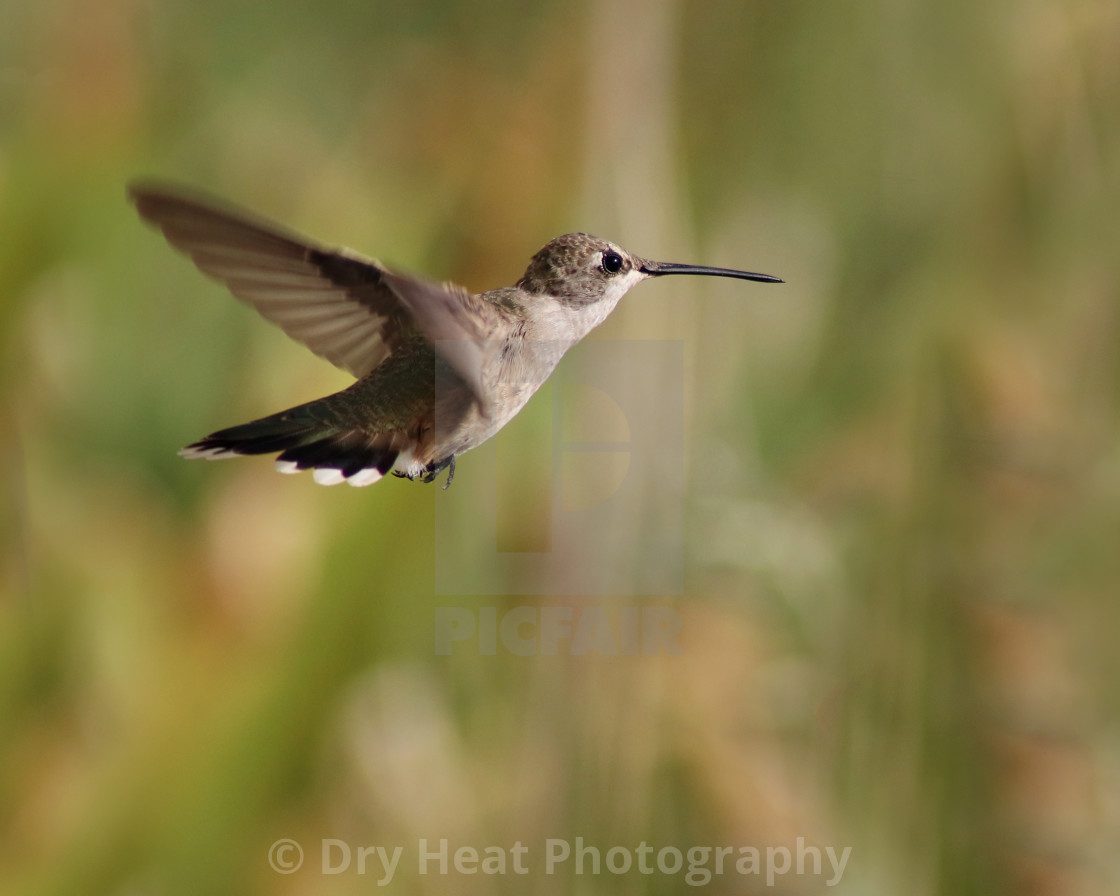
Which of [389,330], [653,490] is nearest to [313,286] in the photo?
[389,330]

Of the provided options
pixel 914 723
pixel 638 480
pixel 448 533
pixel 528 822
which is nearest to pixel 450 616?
pixel 448 533

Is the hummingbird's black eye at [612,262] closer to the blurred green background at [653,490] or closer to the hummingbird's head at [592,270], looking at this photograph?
the hummingbird's head at [592,270]

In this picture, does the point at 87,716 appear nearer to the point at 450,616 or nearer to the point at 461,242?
the point at 450,616

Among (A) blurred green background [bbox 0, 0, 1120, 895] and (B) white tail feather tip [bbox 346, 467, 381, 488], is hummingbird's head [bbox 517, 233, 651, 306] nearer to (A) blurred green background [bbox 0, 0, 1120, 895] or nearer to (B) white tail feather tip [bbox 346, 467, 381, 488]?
(B) white tail feather tip [bbox 346, 467, 381, 488]

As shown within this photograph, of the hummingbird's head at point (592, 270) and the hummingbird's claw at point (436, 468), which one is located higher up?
the hummingbird's head at point (592, 270)

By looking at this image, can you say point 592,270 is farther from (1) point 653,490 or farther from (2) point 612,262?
(1) point 653,490

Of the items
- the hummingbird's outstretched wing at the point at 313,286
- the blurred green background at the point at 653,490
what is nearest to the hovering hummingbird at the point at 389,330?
the hummingbird's outstretched wing at the point at 313,286
